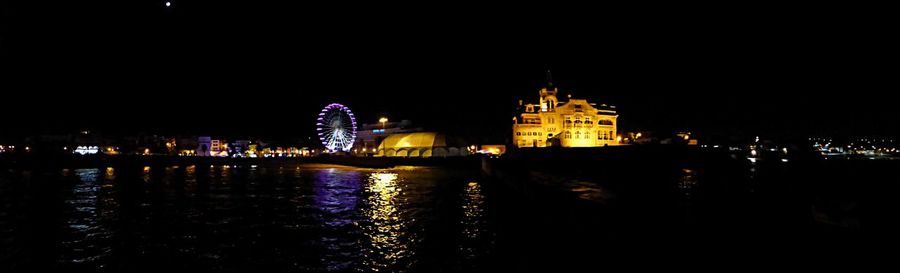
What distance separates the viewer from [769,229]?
47.7 feet

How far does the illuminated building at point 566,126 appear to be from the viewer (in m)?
95.9

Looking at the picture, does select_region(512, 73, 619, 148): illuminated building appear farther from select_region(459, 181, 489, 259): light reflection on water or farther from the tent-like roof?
A: select_region(459, 181, 489, 259): light reflection on water

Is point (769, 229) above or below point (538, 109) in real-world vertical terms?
below

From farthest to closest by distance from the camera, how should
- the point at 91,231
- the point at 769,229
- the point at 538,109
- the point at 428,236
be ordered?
the point at 538,109
the point at 91,231
the point at 428,236
the point at 769,229

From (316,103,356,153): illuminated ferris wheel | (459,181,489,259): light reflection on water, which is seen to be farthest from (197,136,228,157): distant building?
(459,181,489,259): light reflection on water

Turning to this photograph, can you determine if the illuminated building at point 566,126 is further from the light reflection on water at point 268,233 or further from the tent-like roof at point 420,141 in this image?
the light reflection on water at point 268,233

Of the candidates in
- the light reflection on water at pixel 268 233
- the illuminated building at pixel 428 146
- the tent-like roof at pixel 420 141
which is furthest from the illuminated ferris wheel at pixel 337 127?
the light reflection on water at pixel 268 233

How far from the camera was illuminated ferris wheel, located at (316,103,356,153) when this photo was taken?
91312 millimetres

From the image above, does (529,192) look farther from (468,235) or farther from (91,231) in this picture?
(91,231)

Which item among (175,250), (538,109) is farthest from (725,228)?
(538,109)

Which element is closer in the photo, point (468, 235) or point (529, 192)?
point (468, 235)

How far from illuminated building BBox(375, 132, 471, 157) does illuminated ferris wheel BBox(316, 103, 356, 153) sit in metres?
8.88

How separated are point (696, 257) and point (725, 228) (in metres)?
3.00

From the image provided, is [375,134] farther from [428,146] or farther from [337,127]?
[428,146]
